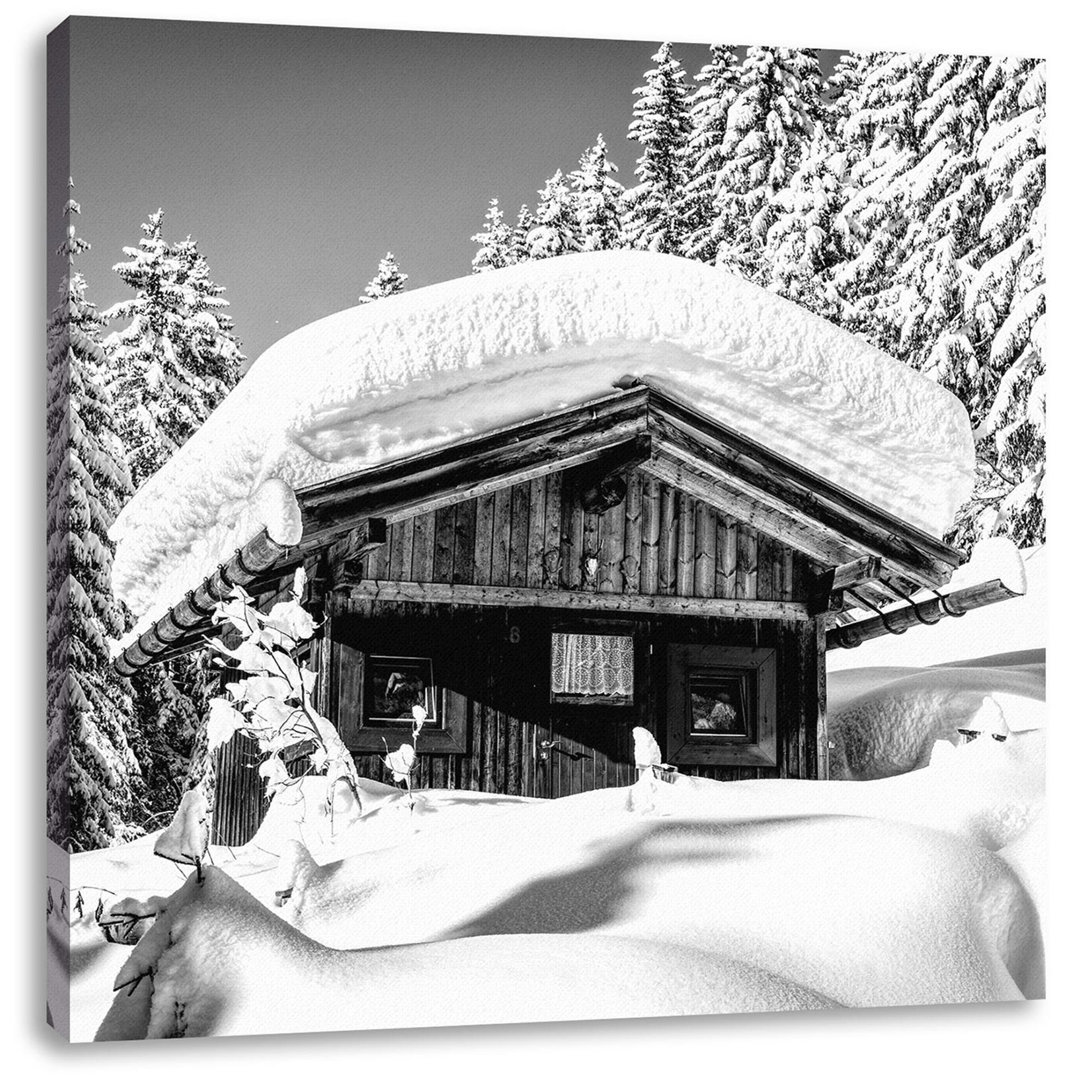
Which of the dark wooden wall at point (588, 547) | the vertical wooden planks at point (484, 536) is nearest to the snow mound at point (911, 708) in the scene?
the dark wooden wall at point (588, 547)

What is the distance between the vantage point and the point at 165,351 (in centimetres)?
539

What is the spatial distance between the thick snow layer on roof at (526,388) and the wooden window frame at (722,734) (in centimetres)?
96

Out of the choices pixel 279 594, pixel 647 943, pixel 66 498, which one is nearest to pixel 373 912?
pixel 647 943

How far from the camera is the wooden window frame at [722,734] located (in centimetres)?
659

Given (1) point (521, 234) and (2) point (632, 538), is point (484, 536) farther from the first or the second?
(1) point (521, 234)

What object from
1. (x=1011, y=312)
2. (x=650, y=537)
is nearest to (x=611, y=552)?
(x=650, y=537)

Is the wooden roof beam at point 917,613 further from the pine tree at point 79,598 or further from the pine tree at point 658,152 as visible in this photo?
the pine tree at point 79,598

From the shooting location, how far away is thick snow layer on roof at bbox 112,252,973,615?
5.82 metres

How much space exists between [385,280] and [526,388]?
0.84 m

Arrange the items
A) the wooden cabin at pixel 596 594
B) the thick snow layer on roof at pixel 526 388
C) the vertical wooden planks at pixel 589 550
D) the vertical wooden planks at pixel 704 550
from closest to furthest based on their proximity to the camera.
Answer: the thick snow layer on roof at pixel 526 388
the wooden cabin at pixel 596 594
the vertical wooden planks at pixel 589 550
the vertical wooden planks at pixel 704 550

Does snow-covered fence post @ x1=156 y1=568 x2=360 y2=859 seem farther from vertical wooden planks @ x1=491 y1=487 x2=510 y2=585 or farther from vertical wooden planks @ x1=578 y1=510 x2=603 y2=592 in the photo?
vertical wooden planks @ x1=578 y1=510 x2=603 y2=592

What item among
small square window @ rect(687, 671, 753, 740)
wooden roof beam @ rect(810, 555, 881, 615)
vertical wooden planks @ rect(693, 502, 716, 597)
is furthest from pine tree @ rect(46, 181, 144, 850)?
wooden roof beam @ rect(810, 555, 881, 615)

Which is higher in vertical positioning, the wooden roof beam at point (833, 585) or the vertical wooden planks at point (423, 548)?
the vertical wooden planks at point (423, 548)

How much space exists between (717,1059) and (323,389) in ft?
9.93
